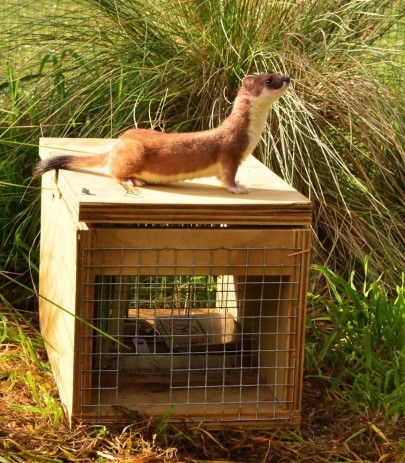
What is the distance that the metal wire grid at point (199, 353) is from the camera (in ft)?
10.3

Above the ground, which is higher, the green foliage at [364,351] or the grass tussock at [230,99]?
the grass tussock at [230,99]

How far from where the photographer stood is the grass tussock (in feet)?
15.4

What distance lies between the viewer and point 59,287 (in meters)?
3.46

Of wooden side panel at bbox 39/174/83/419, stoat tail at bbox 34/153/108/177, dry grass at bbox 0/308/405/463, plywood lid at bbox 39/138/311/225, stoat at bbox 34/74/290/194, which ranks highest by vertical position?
stoat at bbox 34/74/290/194

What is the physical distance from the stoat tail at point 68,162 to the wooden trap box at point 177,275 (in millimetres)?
50

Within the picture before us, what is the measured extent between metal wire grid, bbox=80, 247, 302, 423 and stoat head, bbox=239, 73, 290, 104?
1.78 feet

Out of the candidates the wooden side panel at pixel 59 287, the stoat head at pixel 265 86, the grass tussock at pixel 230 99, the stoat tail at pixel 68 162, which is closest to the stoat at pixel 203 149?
the stoat head at pixel 265 86

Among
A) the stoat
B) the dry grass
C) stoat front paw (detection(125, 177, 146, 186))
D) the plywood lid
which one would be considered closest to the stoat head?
the stoat

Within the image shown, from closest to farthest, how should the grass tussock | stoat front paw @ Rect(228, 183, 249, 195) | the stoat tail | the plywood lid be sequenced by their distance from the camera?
the plywood lid → stoat front paw @ Rect(228, 183, 249, 195) → the stoat tail → the grass tussock

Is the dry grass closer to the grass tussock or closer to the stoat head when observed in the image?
the stoat head

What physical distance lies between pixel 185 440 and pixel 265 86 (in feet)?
3.93

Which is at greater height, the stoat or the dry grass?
the stoat

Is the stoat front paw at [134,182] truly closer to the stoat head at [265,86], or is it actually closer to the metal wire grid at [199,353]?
the metal wire grid at [199,353]

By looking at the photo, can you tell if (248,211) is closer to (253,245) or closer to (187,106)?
(253,245)
